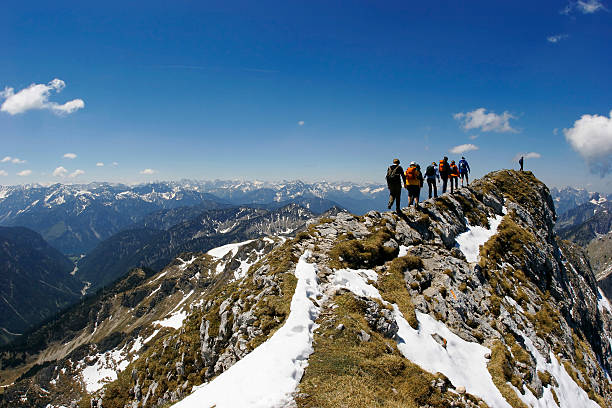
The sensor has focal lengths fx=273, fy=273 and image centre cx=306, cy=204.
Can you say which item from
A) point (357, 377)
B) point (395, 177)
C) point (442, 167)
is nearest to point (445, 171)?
point (442, 167)

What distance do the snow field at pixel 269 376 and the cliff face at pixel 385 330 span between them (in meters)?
0.06

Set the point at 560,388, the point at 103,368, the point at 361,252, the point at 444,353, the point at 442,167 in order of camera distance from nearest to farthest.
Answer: the point at 444,353 < the point at 560,388 < the point at 361,252 < the point at 442,167 < the point at 103,368

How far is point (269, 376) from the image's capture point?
938 centimetres

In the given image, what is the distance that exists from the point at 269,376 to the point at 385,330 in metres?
7.16

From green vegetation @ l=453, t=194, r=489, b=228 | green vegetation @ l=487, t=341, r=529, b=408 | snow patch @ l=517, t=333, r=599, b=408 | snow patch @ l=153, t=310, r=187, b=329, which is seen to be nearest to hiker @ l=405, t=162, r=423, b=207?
green vegetation @ l=487, t=341, r=529, b=408

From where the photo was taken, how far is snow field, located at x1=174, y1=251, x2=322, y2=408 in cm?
864

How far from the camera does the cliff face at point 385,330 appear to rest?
9.92 m

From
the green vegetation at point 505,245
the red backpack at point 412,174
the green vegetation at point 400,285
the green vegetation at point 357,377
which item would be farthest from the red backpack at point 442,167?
the green vegetation at point 357,377

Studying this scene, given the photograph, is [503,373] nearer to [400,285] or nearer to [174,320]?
[400,285]

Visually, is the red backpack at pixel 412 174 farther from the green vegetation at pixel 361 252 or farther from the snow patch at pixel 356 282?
the snow patch at pixel 356 282

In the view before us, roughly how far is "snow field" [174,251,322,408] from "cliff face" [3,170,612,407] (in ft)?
0.18

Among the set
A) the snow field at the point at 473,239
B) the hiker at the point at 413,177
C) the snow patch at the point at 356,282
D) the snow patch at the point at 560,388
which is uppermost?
the hiker at the point at 413,177

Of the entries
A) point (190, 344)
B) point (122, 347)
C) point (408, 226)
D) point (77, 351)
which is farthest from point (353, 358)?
point (77, 351)

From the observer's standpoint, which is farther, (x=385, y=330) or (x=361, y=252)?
(x=361, y=252)
